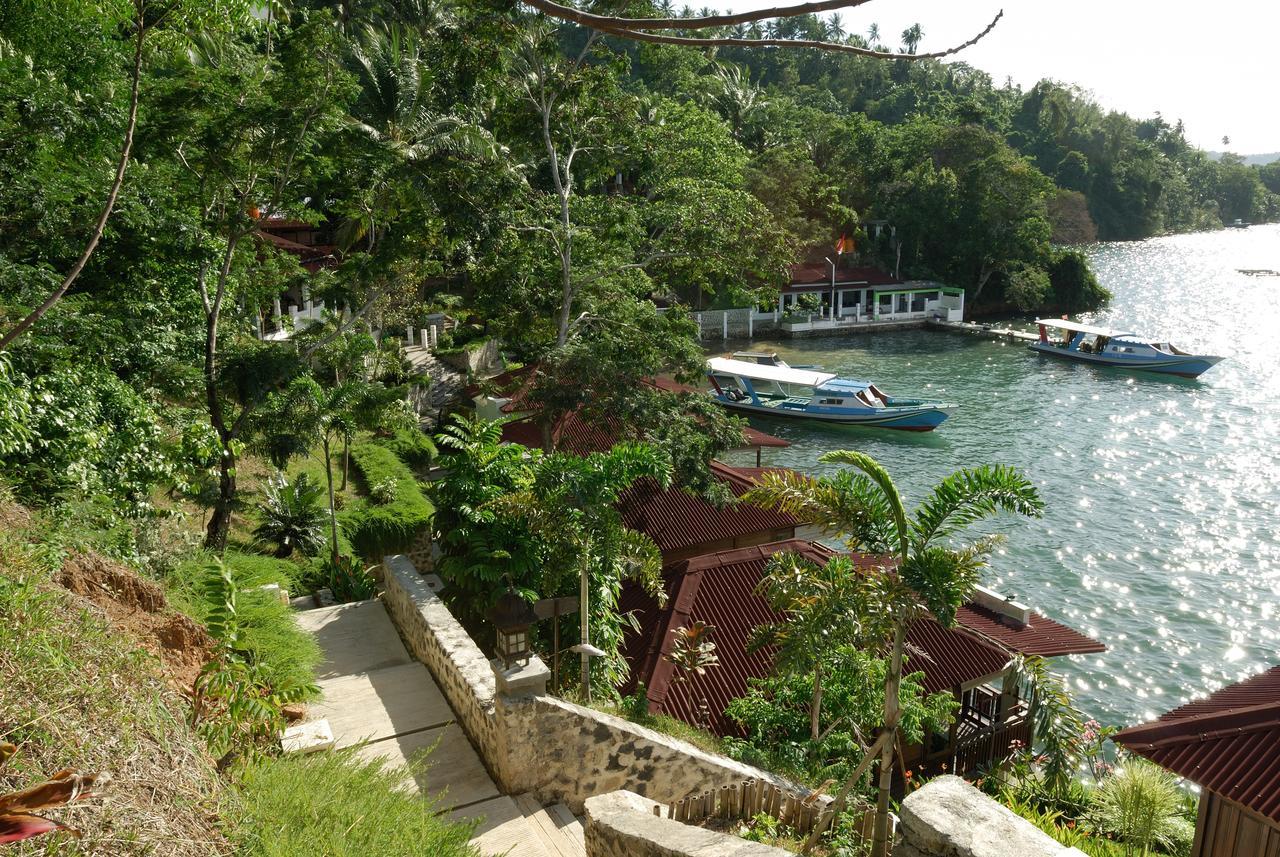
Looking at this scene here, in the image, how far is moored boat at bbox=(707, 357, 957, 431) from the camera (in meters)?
30.0

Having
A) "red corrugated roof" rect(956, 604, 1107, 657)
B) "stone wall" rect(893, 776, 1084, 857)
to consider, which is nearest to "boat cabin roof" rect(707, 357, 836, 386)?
"red corrugated roof" rect(956, 604, 1107, 657)

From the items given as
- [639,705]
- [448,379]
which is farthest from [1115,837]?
[448,379]

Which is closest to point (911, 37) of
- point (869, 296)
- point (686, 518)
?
point (869, 296)

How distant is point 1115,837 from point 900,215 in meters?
48.7

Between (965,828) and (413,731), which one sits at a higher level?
(965,828)

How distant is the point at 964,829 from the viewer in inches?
196

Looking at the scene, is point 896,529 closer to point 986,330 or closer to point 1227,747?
point 1227,747

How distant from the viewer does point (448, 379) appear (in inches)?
1153

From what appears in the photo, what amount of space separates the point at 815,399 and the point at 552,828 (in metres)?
25.9

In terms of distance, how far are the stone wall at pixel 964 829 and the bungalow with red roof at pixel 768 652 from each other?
4.90 meters

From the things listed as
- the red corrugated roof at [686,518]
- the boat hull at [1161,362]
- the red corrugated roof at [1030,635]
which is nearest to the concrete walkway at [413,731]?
the red corrugated roof at [686,518]

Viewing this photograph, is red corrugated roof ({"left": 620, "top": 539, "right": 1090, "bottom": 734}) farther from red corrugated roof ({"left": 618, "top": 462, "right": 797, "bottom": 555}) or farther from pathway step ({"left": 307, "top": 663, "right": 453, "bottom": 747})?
pathway step ({"left": 307, "top": 663, "right": 453, "bottom": 747})

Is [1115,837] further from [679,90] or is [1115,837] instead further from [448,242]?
[679,90]

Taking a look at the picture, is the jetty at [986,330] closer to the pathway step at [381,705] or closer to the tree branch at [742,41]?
the pathway step at [381,705]
